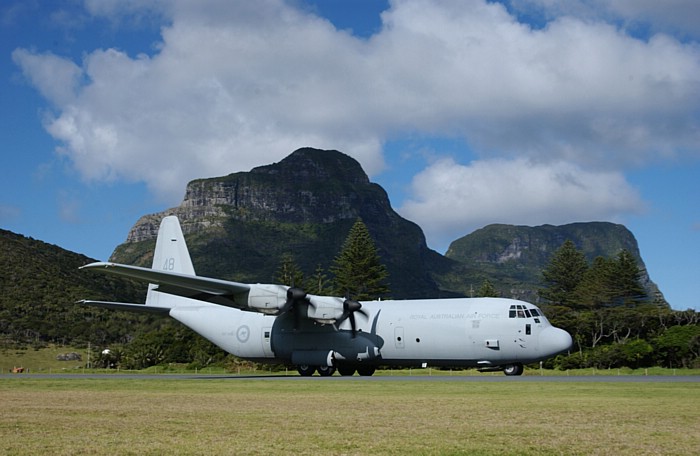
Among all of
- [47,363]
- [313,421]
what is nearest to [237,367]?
[47,363]

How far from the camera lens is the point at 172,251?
1473 inches

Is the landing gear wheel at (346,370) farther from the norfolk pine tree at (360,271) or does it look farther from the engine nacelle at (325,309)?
the norfolk pine tree at (360,271)

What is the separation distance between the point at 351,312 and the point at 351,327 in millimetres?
739

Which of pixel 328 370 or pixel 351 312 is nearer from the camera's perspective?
pixel 351 312

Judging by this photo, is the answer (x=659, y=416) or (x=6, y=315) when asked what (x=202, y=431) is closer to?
(x=659, y=416)

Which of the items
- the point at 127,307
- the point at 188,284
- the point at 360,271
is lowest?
the point at 127,307

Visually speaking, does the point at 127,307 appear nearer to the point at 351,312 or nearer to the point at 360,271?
the point at 351,312

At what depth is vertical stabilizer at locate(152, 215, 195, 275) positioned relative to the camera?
37.1m

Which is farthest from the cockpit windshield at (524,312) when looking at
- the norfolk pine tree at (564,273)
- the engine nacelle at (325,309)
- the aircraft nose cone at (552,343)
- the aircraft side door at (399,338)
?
the norfolk pine tree at (564,273)

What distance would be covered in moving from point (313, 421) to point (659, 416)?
600 cm

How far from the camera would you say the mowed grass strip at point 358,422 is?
9.50m

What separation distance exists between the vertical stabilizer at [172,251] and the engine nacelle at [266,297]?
25.0 feet

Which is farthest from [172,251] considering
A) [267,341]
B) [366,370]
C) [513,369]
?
[513,369]

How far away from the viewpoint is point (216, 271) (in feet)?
518
